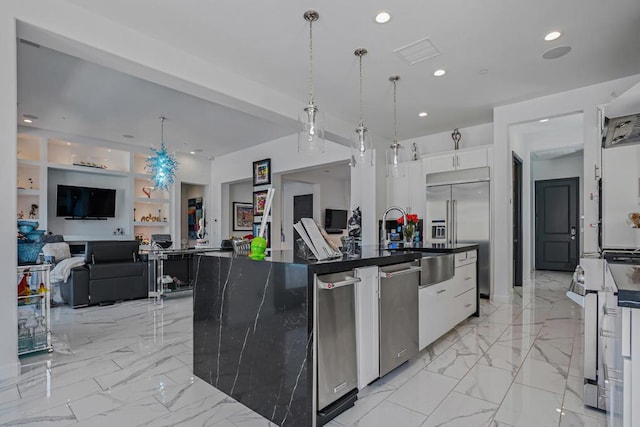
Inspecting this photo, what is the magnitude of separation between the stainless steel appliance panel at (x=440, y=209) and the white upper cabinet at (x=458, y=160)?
13.5 inches

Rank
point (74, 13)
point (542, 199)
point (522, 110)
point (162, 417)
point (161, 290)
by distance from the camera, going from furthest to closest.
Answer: point (542, 199) → point (161, 290) → point (522, 110) → point (74, 13) → point (162, 417)

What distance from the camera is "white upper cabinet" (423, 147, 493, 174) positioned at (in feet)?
17.1

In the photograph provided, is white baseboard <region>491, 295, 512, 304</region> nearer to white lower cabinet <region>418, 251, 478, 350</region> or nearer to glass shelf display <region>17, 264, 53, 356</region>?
white lower cabinet <region>418, 251, 478, 350</region>

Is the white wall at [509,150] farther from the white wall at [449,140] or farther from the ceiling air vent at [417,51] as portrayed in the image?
the ceiling air vent at [417,51]

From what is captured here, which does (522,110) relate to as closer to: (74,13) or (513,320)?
(513,320)

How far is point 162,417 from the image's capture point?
1915 mm

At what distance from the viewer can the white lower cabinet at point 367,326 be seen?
2041 mm

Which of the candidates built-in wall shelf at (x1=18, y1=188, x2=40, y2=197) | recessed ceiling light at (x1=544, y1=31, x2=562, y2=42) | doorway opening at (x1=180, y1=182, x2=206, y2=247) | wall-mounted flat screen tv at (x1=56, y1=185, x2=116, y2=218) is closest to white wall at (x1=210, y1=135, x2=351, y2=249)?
doorway opening at (x1=180, y1=182, x2=206, y2=247)

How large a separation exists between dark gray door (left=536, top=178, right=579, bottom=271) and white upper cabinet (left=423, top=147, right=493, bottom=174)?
4.31m

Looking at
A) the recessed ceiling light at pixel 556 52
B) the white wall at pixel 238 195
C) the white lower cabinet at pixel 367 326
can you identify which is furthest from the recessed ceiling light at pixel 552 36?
the white wall at pixel 238 195

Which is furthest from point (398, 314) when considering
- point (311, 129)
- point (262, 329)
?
point (311, 129)

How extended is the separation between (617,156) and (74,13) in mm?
5422

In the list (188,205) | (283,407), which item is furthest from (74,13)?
(188,205)

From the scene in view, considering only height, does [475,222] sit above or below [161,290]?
above
